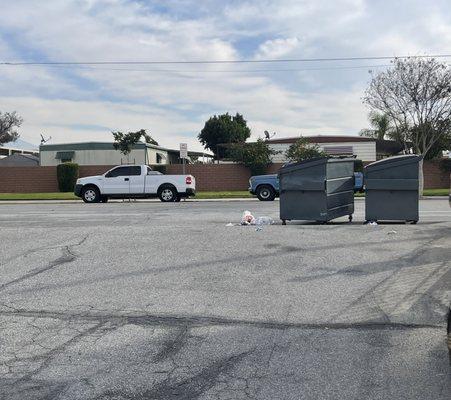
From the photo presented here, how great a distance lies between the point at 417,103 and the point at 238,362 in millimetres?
29170

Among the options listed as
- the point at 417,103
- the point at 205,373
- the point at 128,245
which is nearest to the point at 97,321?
the point at 205,373

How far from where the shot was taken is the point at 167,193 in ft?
81.8

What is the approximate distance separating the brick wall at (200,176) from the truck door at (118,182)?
11785mm

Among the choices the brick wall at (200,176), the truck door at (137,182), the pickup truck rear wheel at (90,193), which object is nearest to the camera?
the truck door at (137,182)

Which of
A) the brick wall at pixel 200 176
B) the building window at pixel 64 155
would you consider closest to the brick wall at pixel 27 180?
the brick wall at pixel 200 176

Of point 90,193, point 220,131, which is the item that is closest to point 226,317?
point 90,193

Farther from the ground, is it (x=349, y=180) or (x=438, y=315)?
(x=349, y=180)

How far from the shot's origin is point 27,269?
8102 millimetres

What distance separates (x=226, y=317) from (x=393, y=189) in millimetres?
8325

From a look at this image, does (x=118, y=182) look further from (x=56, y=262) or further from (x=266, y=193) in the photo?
(x=56, y=262)

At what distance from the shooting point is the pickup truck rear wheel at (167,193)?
980 inches

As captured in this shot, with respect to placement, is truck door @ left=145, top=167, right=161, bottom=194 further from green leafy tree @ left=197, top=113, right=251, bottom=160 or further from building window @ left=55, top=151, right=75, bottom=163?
green leafy tree @ left=197, top=113, right=251, bottom=160

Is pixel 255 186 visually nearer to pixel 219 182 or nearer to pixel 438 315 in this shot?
pixel 219 182

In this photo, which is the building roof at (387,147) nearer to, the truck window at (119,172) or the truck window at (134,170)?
the truck window at (134,170)
